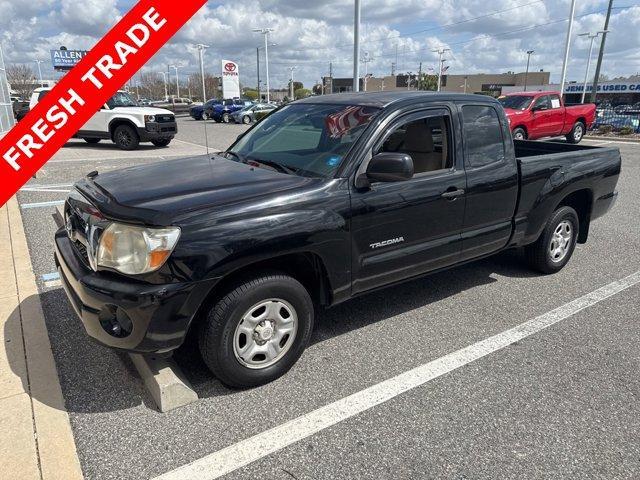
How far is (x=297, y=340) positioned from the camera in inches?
124

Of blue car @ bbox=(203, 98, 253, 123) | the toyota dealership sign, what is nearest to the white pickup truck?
blue car @ bbox=(203, 98, 253, 123)

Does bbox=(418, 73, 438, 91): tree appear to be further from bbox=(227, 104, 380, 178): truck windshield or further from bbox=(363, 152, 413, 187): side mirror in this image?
bbox=(363, 152, 413, 187): side mirror

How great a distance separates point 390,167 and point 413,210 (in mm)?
564

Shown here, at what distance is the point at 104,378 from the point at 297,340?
1.25m

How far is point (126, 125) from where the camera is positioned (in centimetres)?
1534

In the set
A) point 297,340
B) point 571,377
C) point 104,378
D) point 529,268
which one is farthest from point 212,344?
point 529,268

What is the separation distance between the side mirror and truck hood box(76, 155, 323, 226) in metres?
0.36

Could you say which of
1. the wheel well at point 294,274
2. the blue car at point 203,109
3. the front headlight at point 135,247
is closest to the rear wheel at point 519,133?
the wheel well at point 294,274

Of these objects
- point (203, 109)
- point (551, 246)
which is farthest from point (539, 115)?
point (203, 109)

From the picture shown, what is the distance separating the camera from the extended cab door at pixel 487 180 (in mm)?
3951

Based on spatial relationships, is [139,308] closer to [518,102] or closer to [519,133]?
[519,133]

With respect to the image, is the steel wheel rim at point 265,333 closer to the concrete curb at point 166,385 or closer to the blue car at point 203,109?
the concrete curb at point 166,385

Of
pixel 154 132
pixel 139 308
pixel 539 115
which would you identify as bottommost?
pixel 154 132

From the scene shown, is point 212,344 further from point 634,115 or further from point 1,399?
point 634,115
